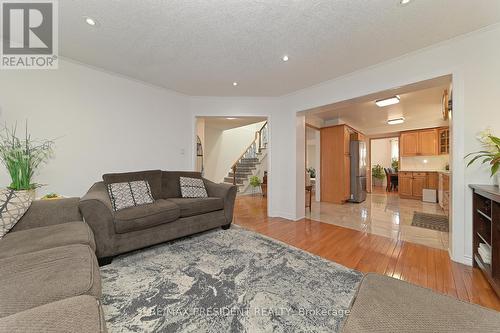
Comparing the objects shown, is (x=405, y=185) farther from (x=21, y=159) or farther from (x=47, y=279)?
(x=21, y=159)

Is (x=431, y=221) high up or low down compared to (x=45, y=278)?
down

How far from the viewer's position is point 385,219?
3.79m

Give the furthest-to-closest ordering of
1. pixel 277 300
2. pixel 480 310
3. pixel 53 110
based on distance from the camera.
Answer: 1. pixel 53 110
2. pixel 277 300
3. pixel 480 310

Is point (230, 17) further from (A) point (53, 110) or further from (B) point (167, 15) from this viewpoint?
(A) point (53, 110)

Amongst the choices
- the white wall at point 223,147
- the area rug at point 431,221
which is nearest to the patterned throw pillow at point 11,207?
the white wall at point 223,147

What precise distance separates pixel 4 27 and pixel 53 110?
2.92 feet

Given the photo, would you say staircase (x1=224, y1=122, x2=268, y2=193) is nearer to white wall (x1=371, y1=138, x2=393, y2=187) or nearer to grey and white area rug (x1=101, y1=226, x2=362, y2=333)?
grey and white area rug (x1=101, y1=226, x2=362, y2=333)

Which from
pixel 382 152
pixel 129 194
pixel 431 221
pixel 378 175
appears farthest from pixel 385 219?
pixel 382 152

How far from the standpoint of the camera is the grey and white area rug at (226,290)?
130cm

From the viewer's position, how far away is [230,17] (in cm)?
181

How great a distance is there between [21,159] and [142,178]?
1.26 m

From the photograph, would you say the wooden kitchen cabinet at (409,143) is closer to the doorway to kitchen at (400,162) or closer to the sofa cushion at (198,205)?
the doorway to kitchen at (400,162)

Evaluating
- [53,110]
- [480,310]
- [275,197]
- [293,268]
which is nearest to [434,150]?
[275,197]

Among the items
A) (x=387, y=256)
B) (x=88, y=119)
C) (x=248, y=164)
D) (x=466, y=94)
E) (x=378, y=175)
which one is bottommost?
(x=387, y=256)
